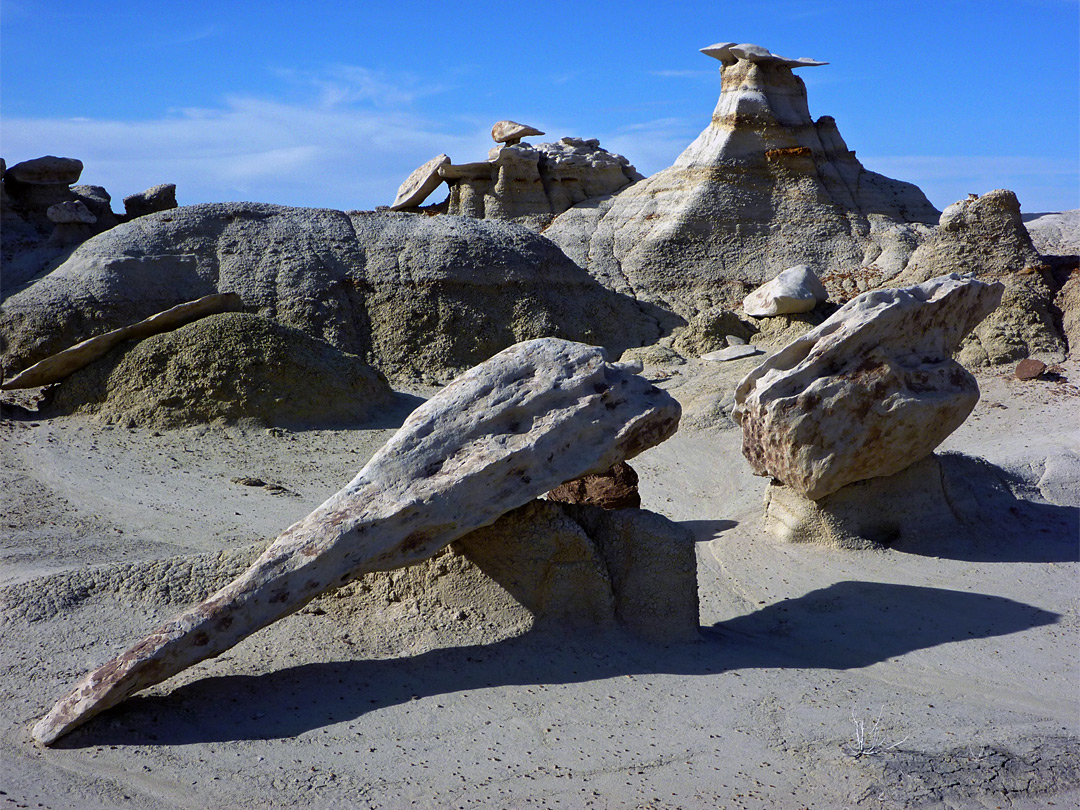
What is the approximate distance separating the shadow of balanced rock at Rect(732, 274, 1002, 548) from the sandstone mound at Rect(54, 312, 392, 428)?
5081mm

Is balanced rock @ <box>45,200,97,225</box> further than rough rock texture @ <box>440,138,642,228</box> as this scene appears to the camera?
No

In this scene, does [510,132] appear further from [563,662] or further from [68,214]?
[563,662]

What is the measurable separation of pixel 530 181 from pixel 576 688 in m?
16.6

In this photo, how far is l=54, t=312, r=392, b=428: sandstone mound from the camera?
9516 millimetres

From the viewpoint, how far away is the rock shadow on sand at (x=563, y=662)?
12.5 ft

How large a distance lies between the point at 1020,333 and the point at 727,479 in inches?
177

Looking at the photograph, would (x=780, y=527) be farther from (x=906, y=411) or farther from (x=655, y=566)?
(x=655, y=566)

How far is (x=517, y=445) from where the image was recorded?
4.41m

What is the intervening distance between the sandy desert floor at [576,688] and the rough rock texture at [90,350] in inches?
132

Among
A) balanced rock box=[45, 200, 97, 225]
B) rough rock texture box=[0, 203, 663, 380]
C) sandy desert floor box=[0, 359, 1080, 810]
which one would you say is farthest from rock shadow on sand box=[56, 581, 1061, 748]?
balanced rock box=[45, 200, 97, 225]

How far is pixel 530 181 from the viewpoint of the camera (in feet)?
64.8

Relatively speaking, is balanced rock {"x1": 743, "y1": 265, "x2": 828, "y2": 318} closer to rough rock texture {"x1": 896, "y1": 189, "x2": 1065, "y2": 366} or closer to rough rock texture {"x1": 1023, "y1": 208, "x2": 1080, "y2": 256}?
rough rock texture {"x1": 896, "y1": 189, "x2": 1065, "y2": 366}

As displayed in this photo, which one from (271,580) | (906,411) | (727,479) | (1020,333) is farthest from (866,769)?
(1020,333)

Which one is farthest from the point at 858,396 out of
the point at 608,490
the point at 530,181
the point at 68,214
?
the point at 530,181
